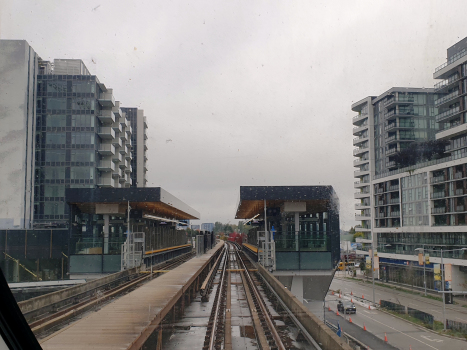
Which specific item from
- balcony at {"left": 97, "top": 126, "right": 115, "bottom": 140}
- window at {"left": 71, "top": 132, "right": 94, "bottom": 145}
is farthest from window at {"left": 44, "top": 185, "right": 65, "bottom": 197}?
window at {"left": 71, "top": 132, "right": 94, "bottom": 145}

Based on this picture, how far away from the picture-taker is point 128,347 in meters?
4.94

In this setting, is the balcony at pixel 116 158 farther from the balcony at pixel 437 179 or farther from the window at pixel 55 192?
the balcony at pixel 437 179

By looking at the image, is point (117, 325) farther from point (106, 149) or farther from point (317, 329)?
point (106, 149)

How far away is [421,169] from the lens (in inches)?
239

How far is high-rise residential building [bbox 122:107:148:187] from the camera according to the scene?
8.28 meters

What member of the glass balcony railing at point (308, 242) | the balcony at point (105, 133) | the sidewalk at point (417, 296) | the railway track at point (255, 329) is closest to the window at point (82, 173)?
the balcony at point (105, 133)

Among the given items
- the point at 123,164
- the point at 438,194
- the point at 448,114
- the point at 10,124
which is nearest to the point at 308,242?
the point at 123,164

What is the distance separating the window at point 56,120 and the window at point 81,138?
0.71m

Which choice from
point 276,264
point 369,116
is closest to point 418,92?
point 369,116

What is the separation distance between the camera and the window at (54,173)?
40.2ft

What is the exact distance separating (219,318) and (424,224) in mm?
4450

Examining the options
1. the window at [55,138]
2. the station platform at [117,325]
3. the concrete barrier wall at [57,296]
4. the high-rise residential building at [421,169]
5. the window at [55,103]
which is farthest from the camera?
the window at [55,138]

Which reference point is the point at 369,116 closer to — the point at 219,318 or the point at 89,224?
the point at 219,318

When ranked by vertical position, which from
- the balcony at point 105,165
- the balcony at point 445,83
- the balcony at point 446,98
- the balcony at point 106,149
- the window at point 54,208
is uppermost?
the balcony at point 106,149
